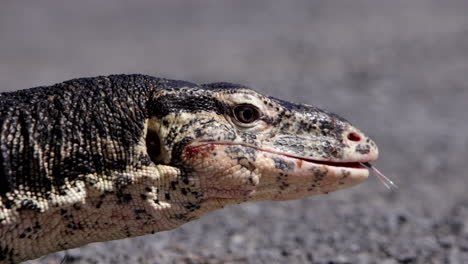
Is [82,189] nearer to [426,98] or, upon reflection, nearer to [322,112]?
[322,112]

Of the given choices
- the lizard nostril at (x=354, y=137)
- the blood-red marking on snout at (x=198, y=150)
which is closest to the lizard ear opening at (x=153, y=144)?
the blood-red marking on snout at (x=198, y=150)

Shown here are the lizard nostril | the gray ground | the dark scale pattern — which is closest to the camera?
the dark scale pattern

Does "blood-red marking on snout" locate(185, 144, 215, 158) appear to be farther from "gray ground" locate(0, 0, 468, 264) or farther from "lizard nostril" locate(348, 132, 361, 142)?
"gray ground" locate(0, 0, 468, 264)

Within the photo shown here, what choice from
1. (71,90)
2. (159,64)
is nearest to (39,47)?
(159,64)

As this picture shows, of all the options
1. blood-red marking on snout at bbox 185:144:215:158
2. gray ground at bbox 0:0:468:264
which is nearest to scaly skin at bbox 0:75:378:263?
blood-red marking on snout at bbox 185:144:215:158

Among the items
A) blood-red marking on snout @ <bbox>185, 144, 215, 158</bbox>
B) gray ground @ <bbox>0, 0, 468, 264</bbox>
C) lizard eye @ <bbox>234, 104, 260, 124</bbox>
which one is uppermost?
gray ground @ <bbox>0, 0, 468, 264</bbox>

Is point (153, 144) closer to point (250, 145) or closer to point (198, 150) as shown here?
point (198, 150)

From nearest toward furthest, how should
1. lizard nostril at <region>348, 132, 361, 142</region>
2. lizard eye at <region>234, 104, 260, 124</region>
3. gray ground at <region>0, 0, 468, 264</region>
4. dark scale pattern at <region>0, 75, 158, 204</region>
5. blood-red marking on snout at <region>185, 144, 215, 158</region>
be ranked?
dark scale pattern at <region>0, 75, 158, 204</region> → blood-red marking on snout at <region>185, 144, 215, 158</region> → lizard eye at <region>234, 104, 260, 124</region> → lizard nostril at <region>348, 132, 361, 142</region> → gray ground at <region>0, 0, 468, 264</region>

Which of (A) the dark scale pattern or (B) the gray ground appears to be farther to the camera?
(B) the gray ground

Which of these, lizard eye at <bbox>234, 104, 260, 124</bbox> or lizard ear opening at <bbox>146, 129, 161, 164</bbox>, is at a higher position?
lizard eye at <bbox>234, 104, 260, 124</bbox>
